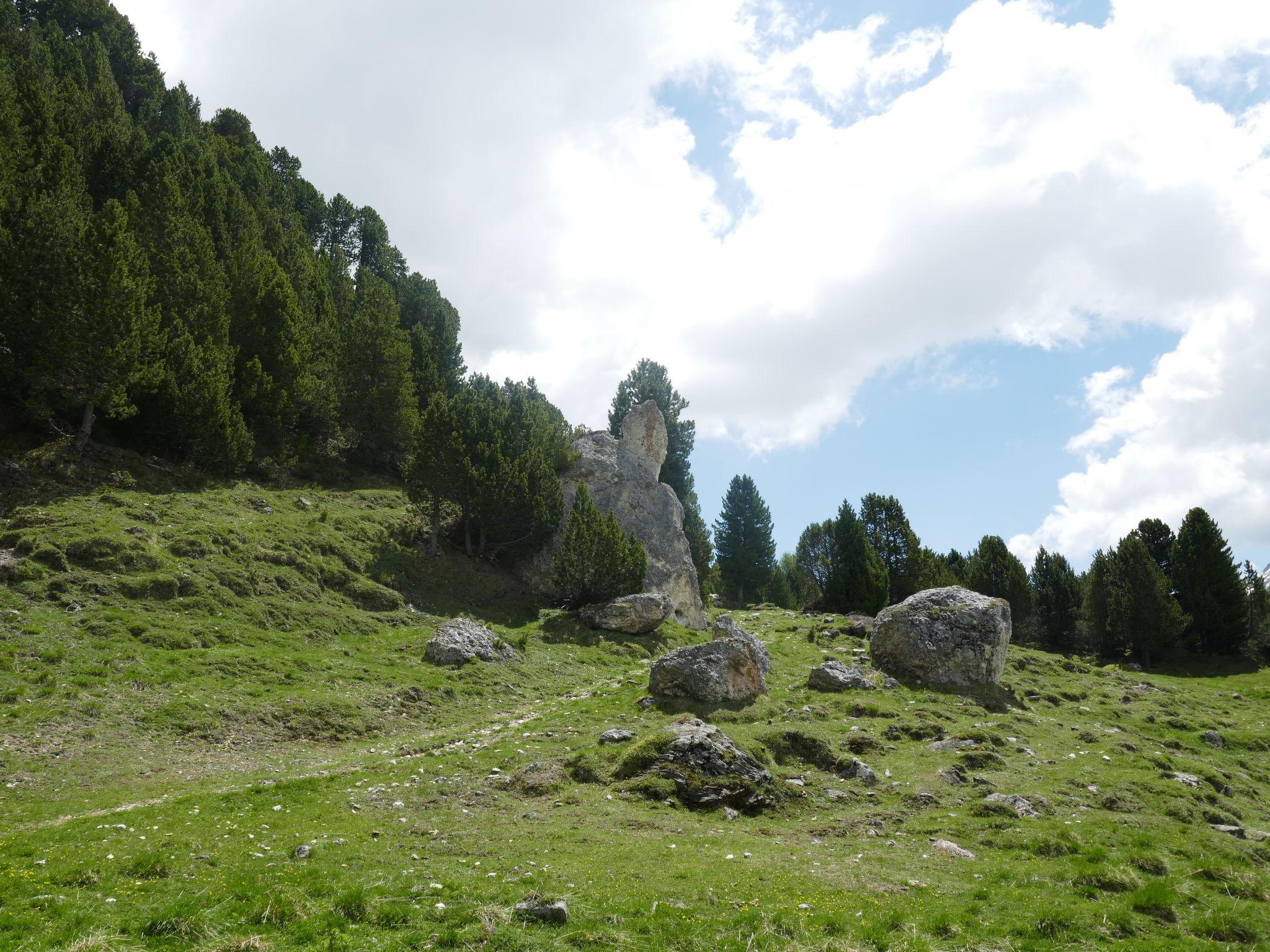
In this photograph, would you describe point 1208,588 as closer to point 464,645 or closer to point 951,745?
point 951,745

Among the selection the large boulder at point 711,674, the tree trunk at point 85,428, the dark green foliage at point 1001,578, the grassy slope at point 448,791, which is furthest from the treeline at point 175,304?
the dark green foliage at point 1001,578

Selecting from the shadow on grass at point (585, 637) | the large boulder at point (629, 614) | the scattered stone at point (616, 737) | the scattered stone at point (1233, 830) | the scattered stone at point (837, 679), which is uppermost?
the large boulder at point (629, 614)

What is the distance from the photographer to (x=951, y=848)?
49.3 feet

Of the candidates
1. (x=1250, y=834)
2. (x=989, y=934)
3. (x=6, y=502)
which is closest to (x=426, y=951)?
(x=989, y=934)

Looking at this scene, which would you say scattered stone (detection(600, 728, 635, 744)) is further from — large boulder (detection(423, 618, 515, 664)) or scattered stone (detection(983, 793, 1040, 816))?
large boulder (detection(423, 618, 515, 664))

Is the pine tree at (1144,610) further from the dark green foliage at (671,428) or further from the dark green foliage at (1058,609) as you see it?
the dark green foliage at (671,428)

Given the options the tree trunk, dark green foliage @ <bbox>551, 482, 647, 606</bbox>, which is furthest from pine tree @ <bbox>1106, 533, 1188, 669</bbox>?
the tree trunk

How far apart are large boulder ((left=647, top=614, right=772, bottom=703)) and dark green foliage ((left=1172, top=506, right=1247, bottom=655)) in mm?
65176

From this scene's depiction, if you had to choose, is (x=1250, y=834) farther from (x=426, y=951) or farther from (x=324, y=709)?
(x=324, y=709)

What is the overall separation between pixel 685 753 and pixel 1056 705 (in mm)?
26499

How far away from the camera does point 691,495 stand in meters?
89.3

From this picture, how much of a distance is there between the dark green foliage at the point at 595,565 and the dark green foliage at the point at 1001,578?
46.7 m

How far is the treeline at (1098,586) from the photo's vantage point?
68.9 metres

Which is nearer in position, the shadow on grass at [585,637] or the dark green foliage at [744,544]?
the shadow on grass at [585,637]
